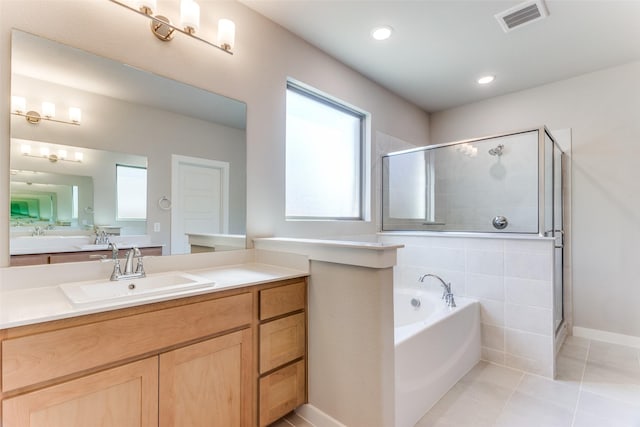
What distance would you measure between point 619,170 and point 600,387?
6.33ft

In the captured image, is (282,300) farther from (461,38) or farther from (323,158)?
(461,38)

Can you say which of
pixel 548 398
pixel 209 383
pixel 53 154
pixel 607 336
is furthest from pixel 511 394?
pixel 53 154

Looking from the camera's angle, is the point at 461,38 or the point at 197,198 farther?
the point at 461,38

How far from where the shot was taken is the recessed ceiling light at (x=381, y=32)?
7.20 ft

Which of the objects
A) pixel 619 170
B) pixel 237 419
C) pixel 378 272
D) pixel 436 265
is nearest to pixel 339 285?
pixel 378 272

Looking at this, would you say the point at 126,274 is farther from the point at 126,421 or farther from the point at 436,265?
the point at 436,265

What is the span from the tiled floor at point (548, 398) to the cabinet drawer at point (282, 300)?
66cm

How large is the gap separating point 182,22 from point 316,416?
7.44ft

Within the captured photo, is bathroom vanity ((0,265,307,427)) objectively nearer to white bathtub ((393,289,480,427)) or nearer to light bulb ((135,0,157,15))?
white bathtub ((393,289,480,427))

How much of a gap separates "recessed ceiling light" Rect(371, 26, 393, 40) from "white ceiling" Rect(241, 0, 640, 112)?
5 centimetres

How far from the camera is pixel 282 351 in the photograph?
1.60 meters

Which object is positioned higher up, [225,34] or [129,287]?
[225,34]

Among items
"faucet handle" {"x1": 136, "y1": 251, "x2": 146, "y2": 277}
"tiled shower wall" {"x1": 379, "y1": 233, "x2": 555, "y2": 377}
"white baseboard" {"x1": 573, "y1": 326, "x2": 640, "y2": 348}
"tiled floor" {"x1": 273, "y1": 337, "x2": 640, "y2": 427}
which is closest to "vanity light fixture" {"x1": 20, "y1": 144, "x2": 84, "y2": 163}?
"faucet handle" {"x1": 136, "y1": 251, "x2": 146, "y2": 277}

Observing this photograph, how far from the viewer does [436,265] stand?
2.69 meters
